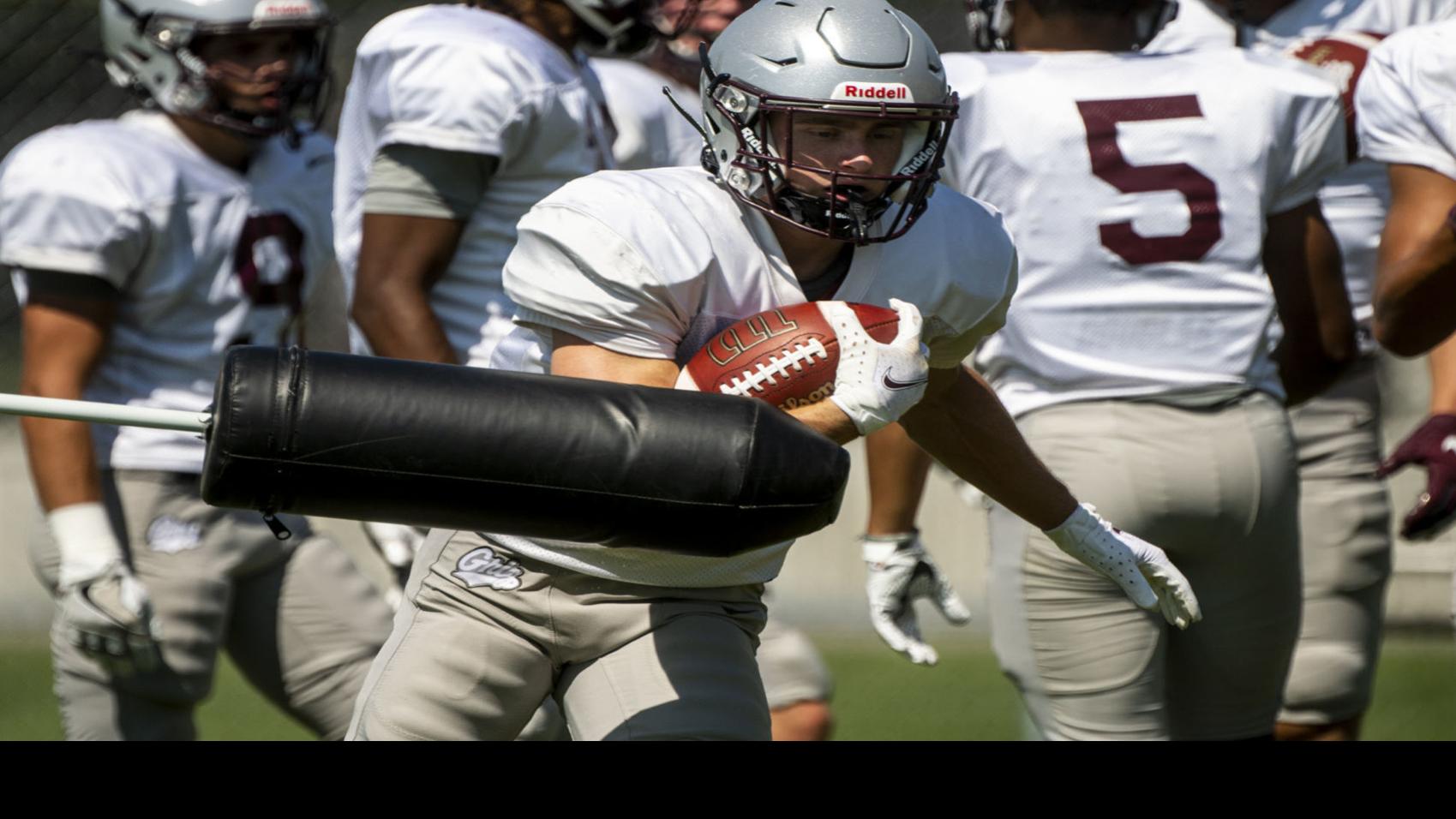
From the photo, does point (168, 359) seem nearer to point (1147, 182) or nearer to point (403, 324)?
point (403, 324)

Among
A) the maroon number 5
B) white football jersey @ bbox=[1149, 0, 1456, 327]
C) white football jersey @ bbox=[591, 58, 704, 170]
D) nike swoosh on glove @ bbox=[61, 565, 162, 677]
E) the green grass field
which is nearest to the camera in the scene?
the maroon number 5

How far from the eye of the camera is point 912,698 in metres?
5.71

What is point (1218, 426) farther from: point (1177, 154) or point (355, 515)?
point (355, 515)

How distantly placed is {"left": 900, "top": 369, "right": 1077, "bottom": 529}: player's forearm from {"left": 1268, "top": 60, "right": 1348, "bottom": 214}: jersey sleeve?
2.55ft

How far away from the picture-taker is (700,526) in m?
2.09

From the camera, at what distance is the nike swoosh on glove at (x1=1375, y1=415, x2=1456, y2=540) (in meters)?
3.07

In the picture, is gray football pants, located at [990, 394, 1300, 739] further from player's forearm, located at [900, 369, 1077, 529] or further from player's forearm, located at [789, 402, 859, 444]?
player's forearm, located at [789, 402, 859, 444]

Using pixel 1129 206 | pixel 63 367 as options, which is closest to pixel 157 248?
pixel 63 367

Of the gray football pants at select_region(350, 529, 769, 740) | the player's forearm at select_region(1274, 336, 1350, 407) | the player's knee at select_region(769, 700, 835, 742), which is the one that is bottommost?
the player's knee at select_region(769, 700, 835, 742)

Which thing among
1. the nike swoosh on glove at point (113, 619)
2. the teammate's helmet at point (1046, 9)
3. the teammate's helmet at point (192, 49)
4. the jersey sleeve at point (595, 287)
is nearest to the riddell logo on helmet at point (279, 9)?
the teammate's helmet at point (192, 49)

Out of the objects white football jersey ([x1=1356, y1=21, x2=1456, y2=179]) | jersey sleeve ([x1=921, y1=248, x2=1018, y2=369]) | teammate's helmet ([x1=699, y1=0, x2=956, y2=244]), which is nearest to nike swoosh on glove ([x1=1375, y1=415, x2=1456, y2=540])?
white football jersey ([x1=1356, y1=21, x2=1456, y2=179])

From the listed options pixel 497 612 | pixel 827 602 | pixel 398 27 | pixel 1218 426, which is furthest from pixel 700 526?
pixel 827 602

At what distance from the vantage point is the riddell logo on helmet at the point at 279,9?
3.70m

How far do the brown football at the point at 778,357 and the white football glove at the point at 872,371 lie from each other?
16mm
